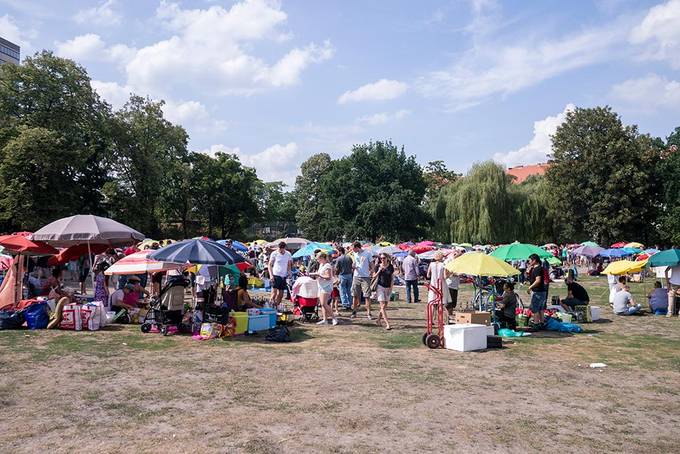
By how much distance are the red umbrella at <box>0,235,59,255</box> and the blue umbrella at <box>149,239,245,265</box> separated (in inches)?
163

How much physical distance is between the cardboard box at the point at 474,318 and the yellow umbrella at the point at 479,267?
73 cm

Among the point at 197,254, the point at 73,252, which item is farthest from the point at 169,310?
the point at 73,252

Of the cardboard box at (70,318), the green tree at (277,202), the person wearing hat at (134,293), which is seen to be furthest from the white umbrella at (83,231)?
the green tree at (277,202)

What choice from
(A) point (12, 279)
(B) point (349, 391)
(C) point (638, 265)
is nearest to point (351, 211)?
(C) point (638, 265)

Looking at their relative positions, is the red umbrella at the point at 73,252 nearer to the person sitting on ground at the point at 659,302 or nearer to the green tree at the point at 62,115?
the person sitting on ground at the point at 659,302

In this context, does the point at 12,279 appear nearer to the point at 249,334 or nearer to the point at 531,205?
the point at 249,334

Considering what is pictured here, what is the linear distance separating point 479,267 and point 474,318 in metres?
0.96

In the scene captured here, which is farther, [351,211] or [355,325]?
[351,211]

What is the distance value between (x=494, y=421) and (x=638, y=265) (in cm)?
1155

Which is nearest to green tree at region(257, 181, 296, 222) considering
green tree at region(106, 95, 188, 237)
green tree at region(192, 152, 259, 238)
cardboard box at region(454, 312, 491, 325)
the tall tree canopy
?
green tree at region(192, 152, 259, 238)

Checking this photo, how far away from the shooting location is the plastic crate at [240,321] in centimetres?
1021

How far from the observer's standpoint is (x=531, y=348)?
9.20 meters

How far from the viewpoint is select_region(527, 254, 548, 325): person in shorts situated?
35.7 ft

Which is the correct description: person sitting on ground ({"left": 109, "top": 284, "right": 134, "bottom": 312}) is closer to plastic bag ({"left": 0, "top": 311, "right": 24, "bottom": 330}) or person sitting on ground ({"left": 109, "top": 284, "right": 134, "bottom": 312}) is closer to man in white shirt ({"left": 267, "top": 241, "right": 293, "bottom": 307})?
plastic bag ({"left": 0, "top": 311, "right": 24, "bottom": 330})
